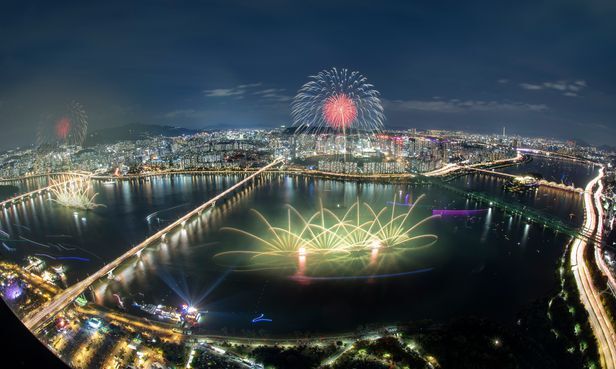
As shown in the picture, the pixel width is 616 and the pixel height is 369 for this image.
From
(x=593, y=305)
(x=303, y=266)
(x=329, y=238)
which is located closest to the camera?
(x=593, y=305)

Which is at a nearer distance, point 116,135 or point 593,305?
point 593,305

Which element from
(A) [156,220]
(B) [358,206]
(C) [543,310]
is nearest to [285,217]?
(B) [358,206]

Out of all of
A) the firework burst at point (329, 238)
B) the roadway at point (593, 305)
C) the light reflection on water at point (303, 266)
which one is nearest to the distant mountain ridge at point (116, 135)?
the light reflection on water at point (303, 266)

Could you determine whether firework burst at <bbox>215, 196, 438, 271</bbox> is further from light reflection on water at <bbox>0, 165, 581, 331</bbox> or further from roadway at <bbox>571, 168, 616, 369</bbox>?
roadway at <bbox>571, 168, 616, 369</bbox>

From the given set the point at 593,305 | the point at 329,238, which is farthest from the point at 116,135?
the point at 593,305

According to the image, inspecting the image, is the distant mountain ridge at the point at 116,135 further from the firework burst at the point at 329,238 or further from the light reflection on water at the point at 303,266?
the firework burst at the point at 329,238

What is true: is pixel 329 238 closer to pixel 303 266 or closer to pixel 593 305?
pixel 303 266

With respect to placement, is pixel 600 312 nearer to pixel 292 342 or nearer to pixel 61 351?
pixel 292 342

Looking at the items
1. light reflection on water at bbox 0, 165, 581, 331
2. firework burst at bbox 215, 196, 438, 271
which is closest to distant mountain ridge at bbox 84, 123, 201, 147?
light reflection on water at bbox 0, 165, 581, 331
